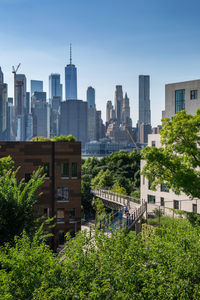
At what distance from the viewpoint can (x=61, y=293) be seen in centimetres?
910

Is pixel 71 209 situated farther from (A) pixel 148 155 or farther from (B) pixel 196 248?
(B) pixel 196 248

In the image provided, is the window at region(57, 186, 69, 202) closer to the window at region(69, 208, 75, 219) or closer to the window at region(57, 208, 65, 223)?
the window at region(57, 208, 65, 223)

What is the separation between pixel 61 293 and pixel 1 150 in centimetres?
2277

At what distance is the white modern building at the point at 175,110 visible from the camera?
41.5 m

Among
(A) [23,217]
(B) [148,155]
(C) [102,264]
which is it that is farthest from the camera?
(B) [148,155]

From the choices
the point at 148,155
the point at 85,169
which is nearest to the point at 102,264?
the point at 148,155

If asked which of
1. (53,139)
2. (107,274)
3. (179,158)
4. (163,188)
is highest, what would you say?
(53,139)

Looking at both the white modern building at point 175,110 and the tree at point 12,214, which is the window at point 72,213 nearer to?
the white modern building at point 175,110

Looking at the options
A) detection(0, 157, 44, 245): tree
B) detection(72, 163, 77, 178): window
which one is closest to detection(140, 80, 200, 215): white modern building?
detection(72, 163, 77, 178): window

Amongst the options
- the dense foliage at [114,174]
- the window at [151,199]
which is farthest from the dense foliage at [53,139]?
the dense foliage at [114,174]

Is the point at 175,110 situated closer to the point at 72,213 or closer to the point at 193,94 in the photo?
the point at 193,94

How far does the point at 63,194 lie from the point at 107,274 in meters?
22.0

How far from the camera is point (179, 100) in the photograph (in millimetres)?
45125

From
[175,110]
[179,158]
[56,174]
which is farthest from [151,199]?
[179,158]
